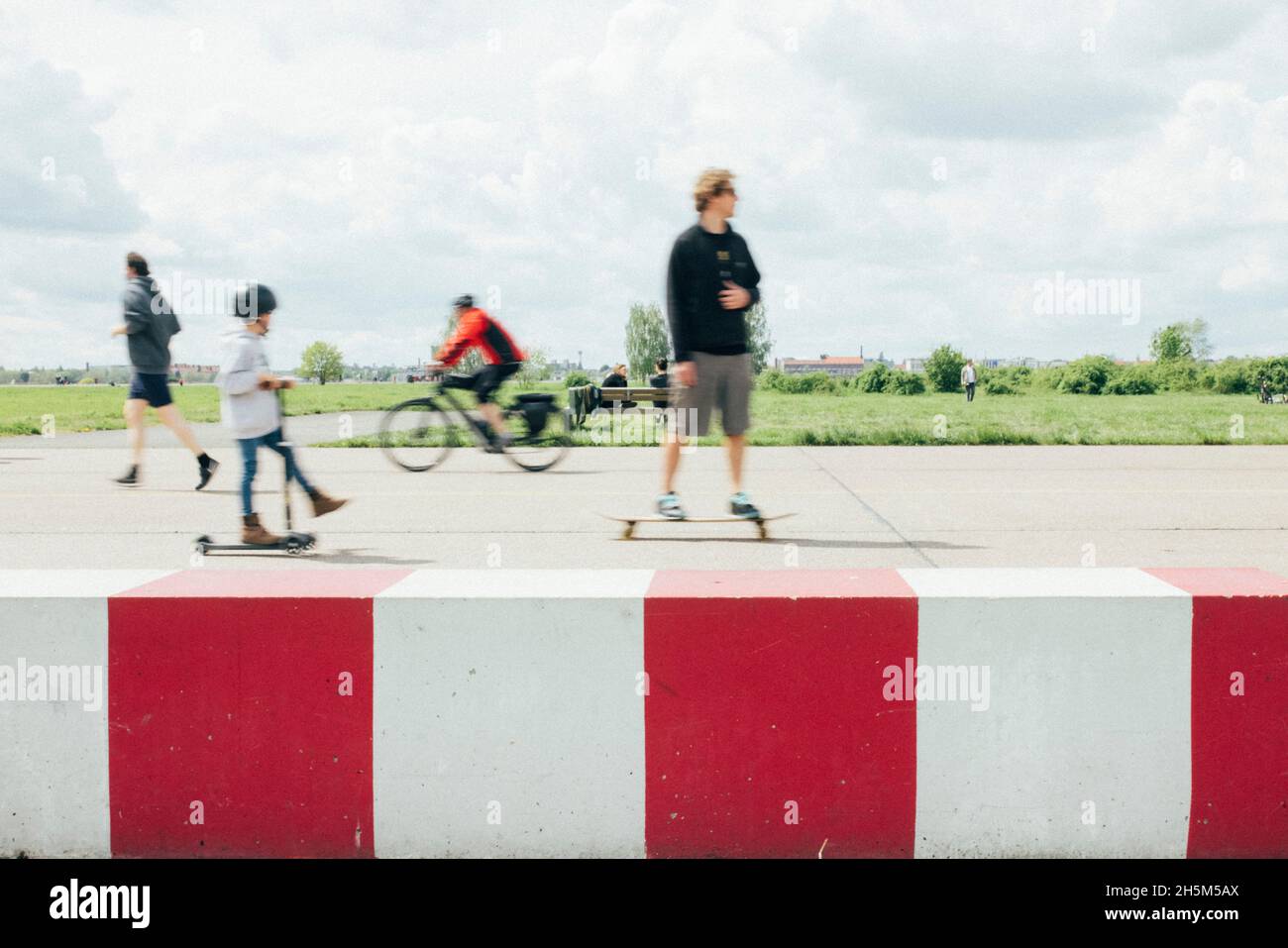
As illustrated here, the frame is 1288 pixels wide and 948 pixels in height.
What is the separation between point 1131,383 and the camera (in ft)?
302

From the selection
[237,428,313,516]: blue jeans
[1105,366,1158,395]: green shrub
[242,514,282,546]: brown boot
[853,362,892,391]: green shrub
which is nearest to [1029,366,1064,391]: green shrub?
[1105,366,1158,395]: green shrub

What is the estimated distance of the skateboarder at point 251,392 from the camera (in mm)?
7441

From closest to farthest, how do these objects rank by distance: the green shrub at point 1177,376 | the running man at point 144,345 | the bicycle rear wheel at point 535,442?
1. the running man at point 144,345
2. the bicycle rear wheel at point 535,442
3. the green shrub at point 1177,376

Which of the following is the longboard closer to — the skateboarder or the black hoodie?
the black hoodie

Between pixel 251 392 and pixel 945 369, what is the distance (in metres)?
102

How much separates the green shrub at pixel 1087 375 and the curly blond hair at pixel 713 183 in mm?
87525

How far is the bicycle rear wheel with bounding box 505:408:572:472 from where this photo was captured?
12.5m

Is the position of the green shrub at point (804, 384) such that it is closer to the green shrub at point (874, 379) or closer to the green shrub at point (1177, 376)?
the green shrub at point (874, 379)

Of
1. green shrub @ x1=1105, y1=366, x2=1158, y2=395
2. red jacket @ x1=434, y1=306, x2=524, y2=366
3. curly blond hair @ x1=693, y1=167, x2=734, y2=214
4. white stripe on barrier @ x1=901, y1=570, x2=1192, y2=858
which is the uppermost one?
green shrub @ x1=1105, y1=366, x2=1158, y2=395

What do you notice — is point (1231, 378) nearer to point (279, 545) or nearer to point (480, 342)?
point (480, 342)

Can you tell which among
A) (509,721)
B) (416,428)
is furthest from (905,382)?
(509,721)

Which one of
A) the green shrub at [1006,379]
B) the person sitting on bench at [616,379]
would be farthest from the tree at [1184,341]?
the person sitting on bench at [616,379]

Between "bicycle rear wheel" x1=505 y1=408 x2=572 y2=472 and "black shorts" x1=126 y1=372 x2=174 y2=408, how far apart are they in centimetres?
308
